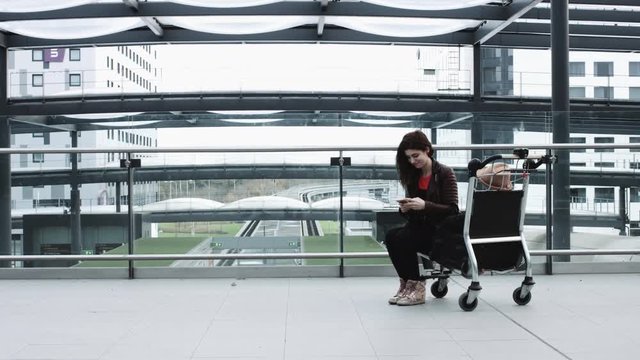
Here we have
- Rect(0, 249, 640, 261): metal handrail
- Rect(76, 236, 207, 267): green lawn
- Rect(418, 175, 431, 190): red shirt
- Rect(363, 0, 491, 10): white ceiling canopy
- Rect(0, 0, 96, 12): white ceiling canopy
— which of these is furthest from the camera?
Rect(363, 0, 491, 10): white ceiling canopy

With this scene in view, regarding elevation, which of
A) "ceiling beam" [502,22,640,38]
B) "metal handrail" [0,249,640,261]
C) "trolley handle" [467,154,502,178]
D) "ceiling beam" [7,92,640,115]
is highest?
"ceiling beam" [502,22,640,38]

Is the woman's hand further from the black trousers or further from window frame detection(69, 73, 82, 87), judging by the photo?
window frame detection(69, 73, 82, 87)

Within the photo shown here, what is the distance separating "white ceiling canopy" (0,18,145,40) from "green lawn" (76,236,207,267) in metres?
12.6

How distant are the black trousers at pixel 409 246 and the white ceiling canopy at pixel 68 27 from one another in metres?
14.3

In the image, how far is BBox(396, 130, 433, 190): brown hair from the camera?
13.6ft

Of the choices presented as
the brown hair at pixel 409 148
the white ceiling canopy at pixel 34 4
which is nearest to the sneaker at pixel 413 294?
the brown hair at pixel 409 148

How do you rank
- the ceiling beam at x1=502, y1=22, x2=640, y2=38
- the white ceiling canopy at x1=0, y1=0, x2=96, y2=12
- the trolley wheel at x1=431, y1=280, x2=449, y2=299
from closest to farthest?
the trolley wheel at x1=431, y1=280, x2=449, y2=299
the white ceiling canopy at x1=0, y1=0, x2=96, y2=12
the ceiling beam at x1=502, y1=22, x2=640, y2=38

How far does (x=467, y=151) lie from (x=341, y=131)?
11348mm

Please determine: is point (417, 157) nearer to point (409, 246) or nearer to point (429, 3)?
point (409, 246)

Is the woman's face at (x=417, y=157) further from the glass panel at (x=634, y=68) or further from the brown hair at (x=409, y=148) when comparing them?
the glass panel at (x=634, y=68)

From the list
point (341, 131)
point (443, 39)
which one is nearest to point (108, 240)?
point (341, 131)

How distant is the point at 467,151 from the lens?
17.3 feet

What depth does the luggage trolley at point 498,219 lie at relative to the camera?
407 centimetres

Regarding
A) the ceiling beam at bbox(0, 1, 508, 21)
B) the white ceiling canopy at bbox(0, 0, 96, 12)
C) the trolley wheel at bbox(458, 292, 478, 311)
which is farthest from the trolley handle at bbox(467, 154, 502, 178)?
the ceiling beam at bbox(0, 1, 508, 21)
